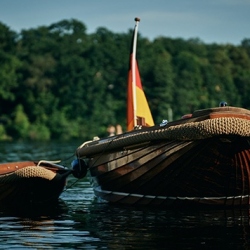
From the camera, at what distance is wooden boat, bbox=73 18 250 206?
677 inches

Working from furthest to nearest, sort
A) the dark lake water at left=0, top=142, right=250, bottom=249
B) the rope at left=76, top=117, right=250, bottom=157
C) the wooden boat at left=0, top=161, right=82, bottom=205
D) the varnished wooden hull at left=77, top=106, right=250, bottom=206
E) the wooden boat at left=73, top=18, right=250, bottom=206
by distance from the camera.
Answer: the wooden boat at left=0, top=161, right=82, bottom=205, the varnished wooden hull at left=77, top=106, right=250, bottom=206, the wooden boat at left=73, top=18, right=250, bottom=206, the rope at left=76, top=117, right=250, bottom=157, the dark lake water at left=0, top=142, right=250, bottom=249

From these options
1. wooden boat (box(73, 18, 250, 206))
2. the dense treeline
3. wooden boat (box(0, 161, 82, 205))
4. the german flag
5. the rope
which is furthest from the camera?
the dense treeline

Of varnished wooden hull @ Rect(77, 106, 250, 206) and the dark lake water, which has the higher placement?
varnished wooden hull @ Rect(77, 106, 250, 206)

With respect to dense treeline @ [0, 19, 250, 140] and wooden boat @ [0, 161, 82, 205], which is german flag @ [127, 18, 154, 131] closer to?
wooden boat @ [0, 161, 82, 205]

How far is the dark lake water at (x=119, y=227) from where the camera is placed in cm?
1512

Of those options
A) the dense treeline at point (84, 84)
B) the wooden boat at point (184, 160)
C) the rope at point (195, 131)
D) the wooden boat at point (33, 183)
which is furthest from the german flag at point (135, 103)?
the dense treeline at point (84, 84)

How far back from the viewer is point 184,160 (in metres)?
18.1

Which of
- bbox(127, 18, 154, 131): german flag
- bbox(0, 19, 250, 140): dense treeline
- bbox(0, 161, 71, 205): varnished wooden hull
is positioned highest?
bbox(0, 19, 250, 140): dense treeline

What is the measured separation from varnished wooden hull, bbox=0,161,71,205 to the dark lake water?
0.38 meters

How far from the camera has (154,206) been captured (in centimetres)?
1958

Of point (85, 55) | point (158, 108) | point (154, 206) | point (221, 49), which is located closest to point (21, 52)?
point (85, 55)

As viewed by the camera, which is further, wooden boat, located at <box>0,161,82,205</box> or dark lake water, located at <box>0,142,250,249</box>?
wooden boat, located at <box>0,161,82,205</box>

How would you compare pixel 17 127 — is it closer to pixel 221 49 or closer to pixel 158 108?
pixel 158 108

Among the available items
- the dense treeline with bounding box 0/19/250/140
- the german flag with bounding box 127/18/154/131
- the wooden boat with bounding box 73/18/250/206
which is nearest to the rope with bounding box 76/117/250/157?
the wooden boat with bounding box 73/18/250/206
